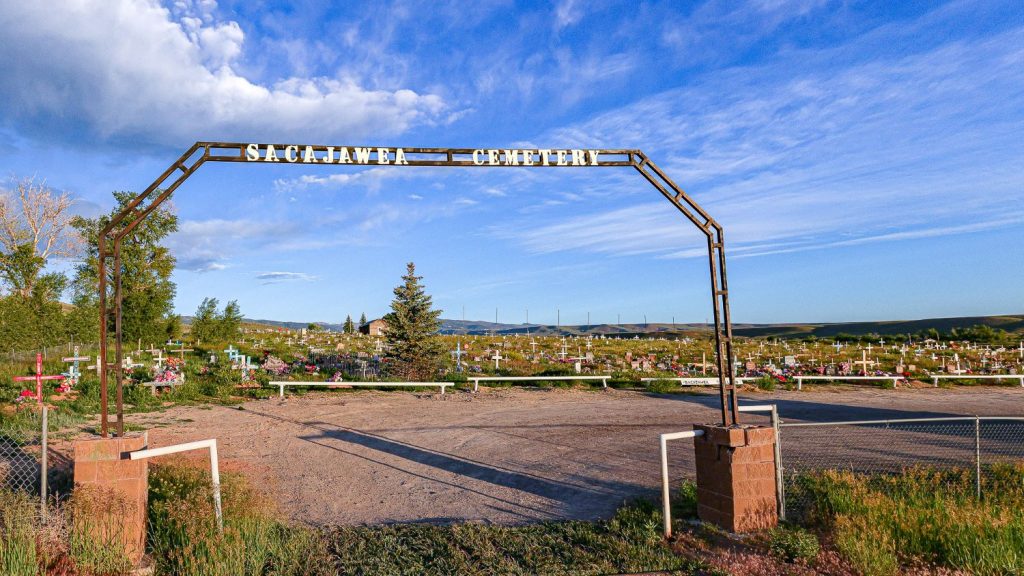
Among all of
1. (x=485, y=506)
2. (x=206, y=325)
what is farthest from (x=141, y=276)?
(x=485, y=506)

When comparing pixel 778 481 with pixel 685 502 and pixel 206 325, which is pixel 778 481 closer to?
pixel 685 502

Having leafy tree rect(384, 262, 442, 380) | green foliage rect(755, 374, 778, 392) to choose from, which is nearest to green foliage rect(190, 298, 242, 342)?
leafy tree rect(384, 262, 442, 380)

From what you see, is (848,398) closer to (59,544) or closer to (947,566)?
(947,566)

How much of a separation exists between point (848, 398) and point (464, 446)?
1482 cm

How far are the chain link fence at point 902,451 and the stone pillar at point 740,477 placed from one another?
43 cm

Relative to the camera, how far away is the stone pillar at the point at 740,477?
6.71 m

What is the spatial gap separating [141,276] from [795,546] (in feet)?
142

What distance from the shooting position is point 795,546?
5.94m

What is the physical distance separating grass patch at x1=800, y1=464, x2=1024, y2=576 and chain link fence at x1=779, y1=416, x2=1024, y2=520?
10.2 inches

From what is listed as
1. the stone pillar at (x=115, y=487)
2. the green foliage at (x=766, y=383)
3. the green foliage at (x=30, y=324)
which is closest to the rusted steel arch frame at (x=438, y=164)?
the stone pillar at (x=115, y=487)

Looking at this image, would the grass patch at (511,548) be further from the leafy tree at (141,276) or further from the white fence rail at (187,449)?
the leafy tree at (141,276)

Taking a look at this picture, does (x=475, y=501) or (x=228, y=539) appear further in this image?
(x=475, y=501)

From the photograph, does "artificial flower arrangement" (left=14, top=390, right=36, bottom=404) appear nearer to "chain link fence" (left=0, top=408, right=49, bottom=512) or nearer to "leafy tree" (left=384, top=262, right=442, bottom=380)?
"chain link fence" (left=0, top=408, right=49, bottom=512)

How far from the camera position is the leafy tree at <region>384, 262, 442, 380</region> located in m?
26.4
